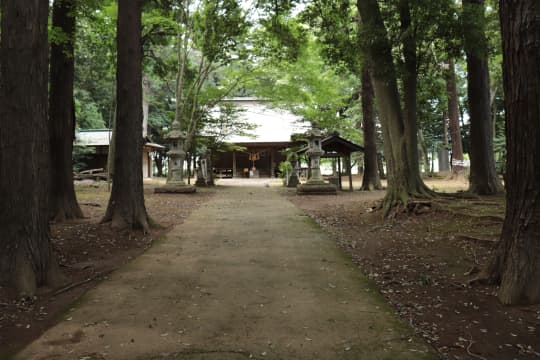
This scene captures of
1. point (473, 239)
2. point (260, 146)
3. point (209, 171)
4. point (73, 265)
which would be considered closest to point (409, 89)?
point (473, 239)

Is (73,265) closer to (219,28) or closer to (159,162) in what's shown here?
(219,28)

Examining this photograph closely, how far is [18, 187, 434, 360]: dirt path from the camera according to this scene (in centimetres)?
283

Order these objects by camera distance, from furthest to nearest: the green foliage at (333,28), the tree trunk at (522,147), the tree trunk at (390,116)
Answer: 1. the green foliage at (333,28)
2. the tree trunk at (390,116)
3. the tree trunk at (522,147)

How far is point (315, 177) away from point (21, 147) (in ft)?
44.8

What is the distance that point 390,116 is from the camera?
9648 millimetres

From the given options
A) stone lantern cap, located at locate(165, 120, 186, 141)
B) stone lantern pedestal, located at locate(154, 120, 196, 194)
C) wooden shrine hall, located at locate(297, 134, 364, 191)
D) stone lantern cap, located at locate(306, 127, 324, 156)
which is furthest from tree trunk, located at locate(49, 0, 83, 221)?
wooden shrine hall, located at locate(297, 134, 364, 191)

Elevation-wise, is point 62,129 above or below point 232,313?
above

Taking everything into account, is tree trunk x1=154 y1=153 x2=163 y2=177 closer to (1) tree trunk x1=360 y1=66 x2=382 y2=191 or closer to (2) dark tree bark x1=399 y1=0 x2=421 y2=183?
(1) tree trunk x1=360 y1=66 x2=382 y2=191

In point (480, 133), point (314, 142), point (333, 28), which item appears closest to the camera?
point (333, 28)

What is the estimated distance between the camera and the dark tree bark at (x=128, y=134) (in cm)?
742

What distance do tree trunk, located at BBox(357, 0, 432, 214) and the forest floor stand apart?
676 millimetres

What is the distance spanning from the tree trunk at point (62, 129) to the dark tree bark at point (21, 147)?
460 cm

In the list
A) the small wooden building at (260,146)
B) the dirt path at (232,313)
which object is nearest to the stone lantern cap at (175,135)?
the small wooden building at (260,146)

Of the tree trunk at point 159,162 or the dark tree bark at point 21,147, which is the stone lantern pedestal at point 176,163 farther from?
the tree trunk at point 159,162
